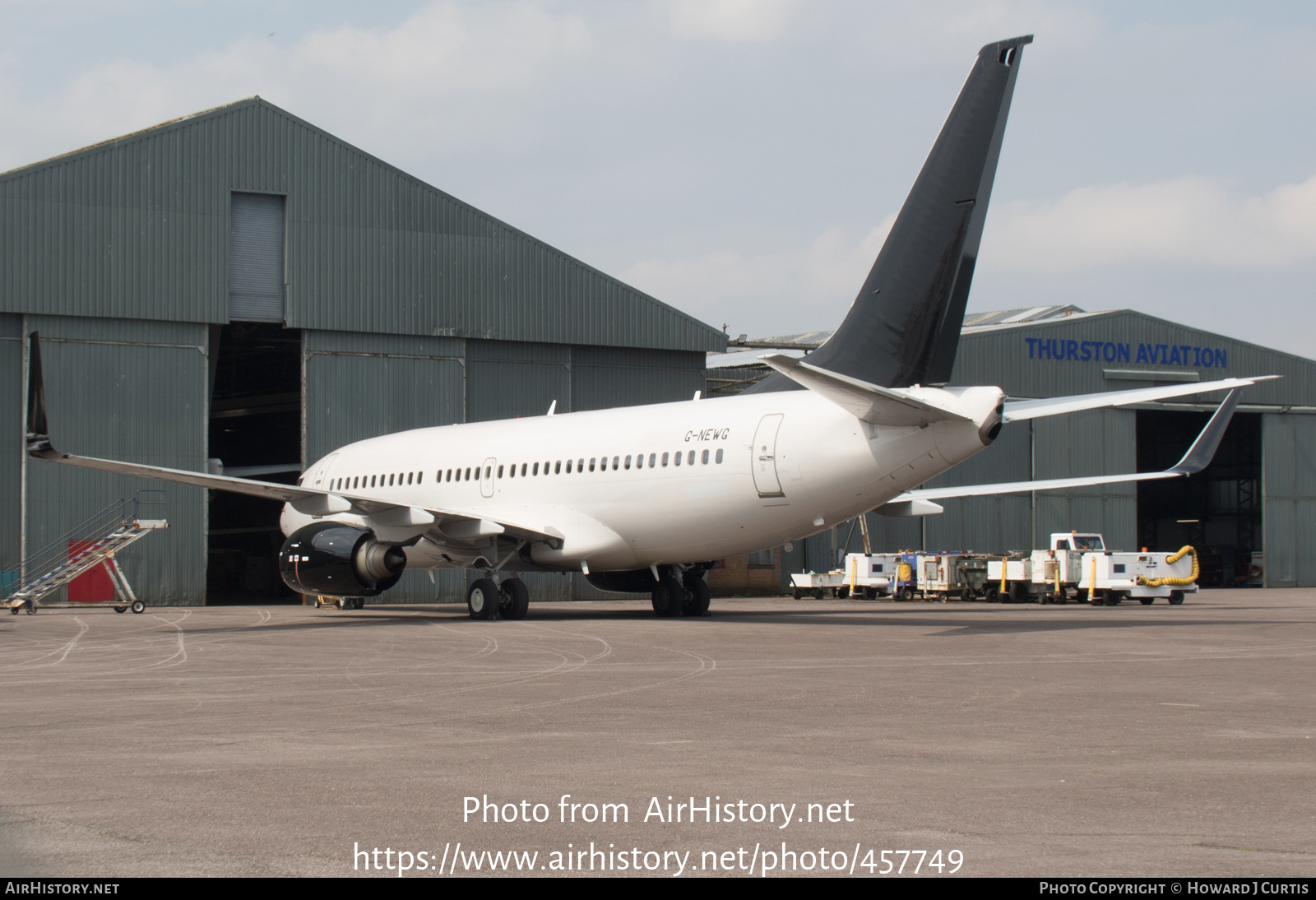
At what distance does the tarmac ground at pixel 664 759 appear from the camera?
5344 millimetres

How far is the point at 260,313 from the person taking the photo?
1320 inches

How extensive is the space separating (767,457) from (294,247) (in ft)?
59.2

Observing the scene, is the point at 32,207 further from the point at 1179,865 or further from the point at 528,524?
the point at 1179,865

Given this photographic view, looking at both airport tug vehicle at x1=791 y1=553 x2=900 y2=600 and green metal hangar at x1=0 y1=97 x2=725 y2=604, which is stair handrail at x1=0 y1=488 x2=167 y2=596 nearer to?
green metal hangar at x1=0 y1=97 x2=725 y2=604

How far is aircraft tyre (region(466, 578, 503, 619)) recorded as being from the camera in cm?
2361

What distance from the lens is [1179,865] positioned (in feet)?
16.6

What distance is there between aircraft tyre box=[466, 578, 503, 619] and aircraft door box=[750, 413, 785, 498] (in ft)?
19.0

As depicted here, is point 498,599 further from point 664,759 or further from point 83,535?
point 664,759

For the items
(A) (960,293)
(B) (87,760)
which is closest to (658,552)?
(A) (960,293)

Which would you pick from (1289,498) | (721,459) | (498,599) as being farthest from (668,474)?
(1289,498)

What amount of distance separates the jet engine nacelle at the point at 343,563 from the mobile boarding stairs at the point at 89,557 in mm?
5813

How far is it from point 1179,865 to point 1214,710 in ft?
18.7

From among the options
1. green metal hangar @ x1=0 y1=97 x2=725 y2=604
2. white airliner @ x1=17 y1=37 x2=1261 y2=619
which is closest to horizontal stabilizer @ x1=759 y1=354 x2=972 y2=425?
white airliner @ x1=17 y1=37 x2=1261 y2=619

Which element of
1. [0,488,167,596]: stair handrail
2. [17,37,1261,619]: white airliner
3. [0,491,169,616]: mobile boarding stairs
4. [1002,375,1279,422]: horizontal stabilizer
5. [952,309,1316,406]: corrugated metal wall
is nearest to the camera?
[1002,375,1279,422]: horizontal stabilizer
